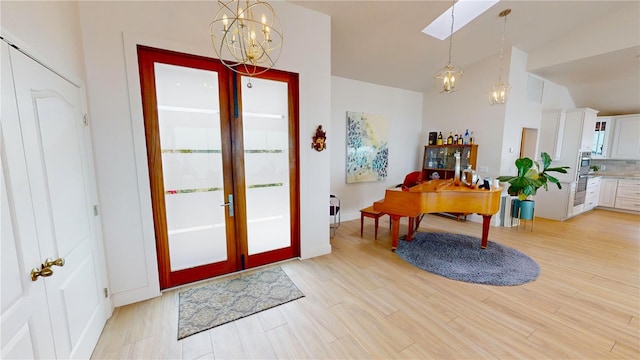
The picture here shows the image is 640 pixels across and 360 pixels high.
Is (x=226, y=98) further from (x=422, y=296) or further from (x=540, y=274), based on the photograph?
(x=540, y=274)

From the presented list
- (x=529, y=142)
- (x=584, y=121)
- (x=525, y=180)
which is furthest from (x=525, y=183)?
(x=584, y=121)

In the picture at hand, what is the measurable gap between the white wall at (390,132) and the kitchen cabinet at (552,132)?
2.47 m

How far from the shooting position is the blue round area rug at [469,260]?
2.77 meters

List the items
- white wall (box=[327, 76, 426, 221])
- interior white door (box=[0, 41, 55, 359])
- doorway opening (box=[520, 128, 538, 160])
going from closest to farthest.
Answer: interior white door (box=[0, 41, 55, 359]) → white wall (box=[327, 76, 426, 221]) → doorway opening (box=[520, 128, 538, 160])

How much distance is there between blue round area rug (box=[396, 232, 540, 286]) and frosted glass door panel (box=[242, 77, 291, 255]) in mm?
1884

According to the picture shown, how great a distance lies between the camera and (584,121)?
15.9 feet

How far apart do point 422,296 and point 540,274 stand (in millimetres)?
1693

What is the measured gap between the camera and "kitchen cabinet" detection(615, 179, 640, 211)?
5.40 meters

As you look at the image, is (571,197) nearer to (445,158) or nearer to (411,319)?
(445,158)

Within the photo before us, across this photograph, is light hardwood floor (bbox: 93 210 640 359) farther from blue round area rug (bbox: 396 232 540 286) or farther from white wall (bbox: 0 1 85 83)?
white wall (bbox: 0 1 85 83)

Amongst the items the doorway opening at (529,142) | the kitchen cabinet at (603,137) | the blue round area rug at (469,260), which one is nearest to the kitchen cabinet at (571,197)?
the doorway opening at (529,142)

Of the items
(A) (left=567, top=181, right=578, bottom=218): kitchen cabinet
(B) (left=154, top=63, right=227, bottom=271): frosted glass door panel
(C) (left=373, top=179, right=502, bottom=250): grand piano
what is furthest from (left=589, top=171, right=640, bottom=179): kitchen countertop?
(B) (left=154, top=63, right=227, bottom=271): frosted glass door panel

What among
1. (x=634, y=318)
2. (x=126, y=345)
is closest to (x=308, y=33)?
(x=126, y=345)

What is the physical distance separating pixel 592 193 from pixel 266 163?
Answer: 8047 mm
